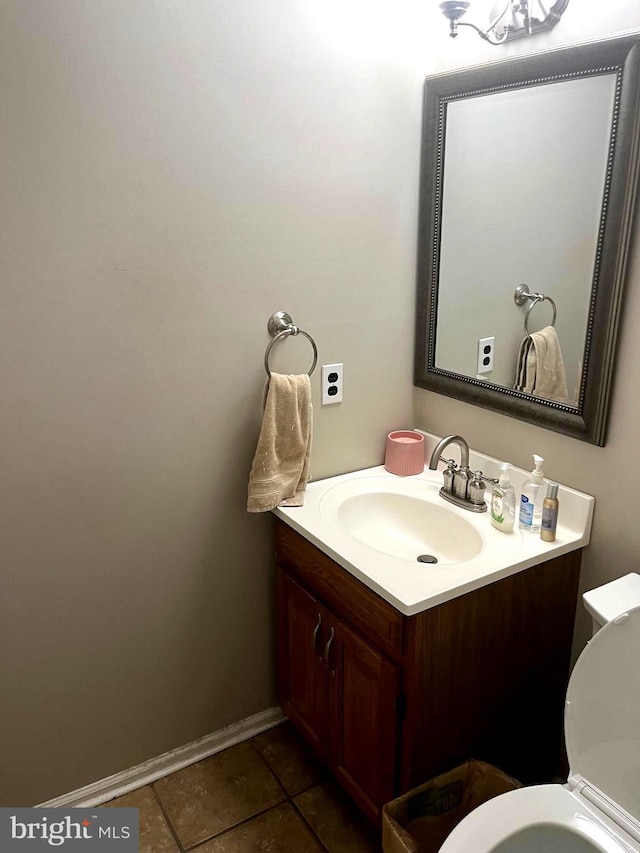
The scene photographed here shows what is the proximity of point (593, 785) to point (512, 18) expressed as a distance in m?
1.64

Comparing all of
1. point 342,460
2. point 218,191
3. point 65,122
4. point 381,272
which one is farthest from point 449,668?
point 65,122

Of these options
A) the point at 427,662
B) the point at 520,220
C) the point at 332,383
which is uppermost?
the point at 520,220

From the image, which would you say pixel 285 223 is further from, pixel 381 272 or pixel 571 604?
pixel 571 604

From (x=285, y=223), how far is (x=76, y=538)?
3.03ft

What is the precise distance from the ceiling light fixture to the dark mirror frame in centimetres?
6

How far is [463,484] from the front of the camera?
1.79m

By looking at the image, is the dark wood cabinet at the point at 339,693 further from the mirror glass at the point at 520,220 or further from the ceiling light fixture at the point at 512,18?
the ceiling light fixture at the point at 512,18

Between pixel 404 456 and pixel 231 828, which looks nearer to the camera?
pixel 231 828

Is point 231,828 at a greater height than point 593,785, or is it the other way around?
point 593,785

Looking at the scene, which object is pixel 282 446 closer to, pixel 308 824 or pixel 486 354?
pixel 486 354

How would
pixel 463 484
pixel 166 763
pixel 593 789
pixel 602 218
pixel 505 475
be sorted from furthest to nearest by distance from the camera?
pixel 166 763, pixel 463 484, pixel 505 475, pixel 602 218, pixel 593 789

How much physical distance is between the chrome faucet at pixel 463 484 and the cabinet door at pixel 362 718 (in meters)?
0.45

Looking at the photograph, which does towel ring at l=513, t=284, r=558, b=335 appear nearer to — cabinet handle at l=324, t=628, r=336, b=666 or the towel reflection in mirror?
the towel reflection in mirror

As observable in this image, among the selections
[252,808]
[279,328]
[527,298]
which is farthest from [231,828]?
[527,298]
